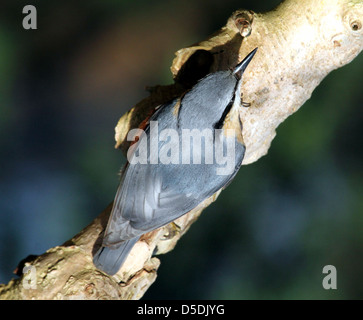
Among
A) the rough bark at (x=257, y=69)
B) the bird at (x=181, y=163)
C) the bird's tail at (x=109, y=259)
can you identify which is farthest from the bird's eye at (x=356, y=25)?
the bird's tail at (x=109, y=259)

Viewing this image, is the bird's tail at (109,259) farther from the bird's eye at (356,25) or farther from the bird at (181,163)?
the bird's eye at (356,25)

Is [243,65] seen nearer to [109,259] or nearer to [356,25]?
[356,25]

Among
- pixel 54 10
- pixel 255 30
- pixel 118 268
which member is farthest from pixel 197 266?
pixel 54 10

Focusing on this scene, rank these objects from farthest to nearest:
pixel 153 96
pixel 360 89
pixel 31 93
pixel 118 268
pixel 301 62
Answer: pixel 31 93 < pixel 360 89 < pixel 153 96 < pixel 301 62 < pixel 118 268

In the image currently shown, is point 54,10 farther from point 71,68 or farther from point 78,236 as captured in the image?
point 78,236

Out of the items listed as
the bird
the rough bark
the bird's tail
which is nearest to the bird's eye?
the rough bark

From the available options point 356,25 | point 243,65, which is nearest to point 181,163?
point 243,65
